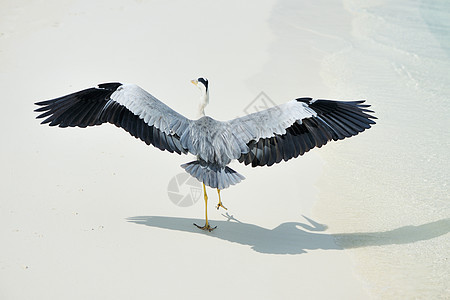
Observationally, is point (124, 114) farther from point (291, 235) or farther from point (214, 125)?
point (291, 235)

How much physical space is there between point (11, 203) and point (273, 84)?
507 centimetres

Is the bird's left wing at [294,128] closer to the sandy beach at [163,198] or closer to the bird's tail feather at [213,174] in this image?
the bird's tail feather at [213,174]

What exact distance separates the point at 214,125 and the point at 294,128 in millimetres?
862

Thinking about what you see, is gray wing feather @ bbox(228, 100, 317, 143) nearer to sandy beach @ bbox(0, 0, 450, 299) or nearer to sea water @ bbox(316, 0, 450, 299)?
sandy beach @ bbox(0, 0, 450, 299)

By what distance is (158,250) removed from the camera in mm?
5387

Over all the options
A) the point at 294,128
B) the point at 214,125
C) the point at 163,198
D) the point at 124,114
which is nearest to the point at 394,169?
the point at 294,128

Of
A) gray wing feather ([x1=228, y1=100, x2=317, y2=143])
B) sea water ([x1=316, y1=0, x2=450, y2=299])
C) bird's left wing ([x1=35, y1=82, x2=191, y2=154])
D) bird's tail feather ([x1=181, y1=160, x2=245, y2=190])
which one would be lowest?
sea water ([x1=316, y1=0, x2=450, y2=299])

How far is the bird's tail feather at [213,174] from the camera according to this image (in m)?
5.47

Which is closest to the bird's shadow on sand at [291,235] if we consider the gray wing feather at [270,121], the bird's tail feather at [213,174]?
the bird's tail feather at [213,174]

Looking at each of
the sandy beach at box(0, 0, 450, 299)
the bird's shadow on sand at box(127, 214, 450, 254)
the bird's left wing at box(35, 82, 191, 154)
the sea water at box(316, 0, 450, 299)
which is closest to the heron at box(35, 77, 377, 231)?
the bird's left wing at box(35, 82, 191, 154)

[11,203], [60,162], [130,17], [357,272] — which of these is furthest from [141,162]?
[130,17]

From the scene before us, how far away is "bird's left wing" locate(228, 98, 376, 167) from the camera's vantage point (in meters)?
5.92

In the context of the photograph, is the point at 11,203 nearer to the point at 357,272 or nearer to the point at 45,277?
the point at 45,277

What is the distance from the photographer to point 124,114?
19.5 ft
